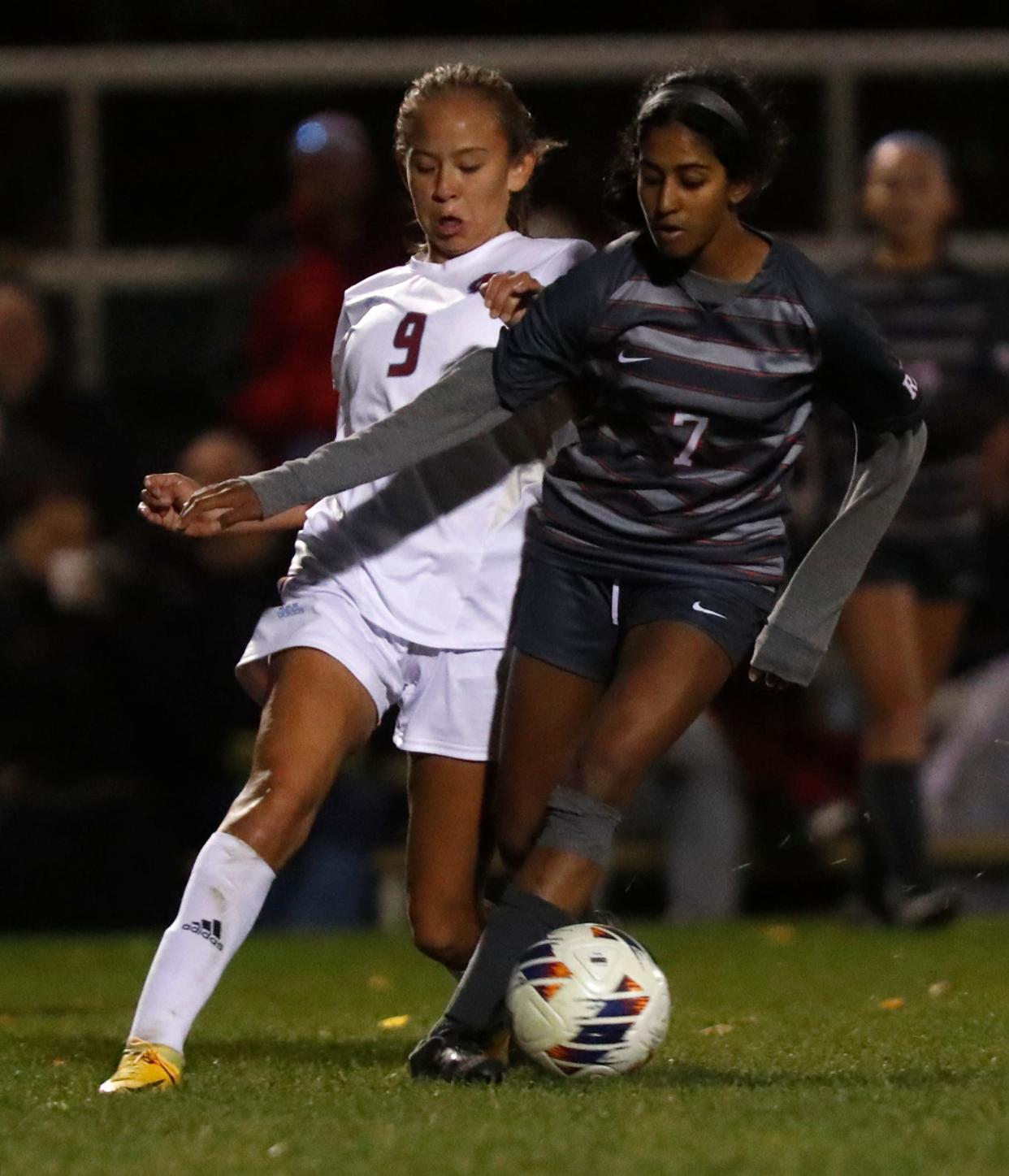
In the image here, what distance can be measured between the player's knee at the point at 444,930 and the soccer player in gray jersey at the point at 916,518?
3279mm

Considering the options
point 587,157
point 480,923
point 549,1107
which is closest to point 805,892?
point 587,157

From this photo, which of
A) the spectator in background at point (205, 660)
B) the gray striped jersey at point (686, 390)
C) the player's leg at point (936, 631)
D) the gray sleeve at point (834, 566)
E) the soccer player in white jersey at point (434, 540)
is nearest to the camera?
the gray striped jersey at point (686, 390)

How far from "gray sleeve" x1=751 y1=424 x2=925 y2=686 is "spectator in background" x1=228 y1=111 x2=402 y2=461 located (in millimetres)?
5493

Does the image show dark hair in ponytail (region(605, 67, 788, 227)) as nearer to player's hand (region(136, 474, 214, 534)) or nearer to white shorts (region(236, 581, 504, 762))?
white shorts (region(236, 581, 504, 762))

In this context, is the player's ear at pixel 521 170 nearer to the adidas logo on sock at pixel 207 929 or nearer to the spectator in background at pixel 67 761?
the adidas logo on sock at pixel 207 929

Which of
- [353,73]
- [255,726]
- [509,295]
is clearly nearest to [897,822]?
[255,726]

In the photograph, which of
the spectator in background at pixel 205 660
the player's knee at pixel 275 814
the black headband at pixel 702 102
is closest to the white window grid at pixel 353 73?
the spectator in background at pixel 205 660

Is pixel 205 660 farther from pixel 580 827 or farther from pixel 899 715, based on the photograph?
pixel 580 827

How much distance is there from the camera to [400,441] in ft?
17.4

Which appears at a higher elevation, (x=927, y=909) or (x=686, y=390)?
(x=686, y=390)

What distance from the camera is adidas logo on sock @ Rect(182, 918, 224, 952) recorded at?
514cm

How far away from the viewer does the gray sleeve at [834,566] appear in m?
Answer: 5.46

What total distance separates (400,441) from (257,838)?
87 cm

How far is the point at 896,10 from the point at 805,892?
4.73m
